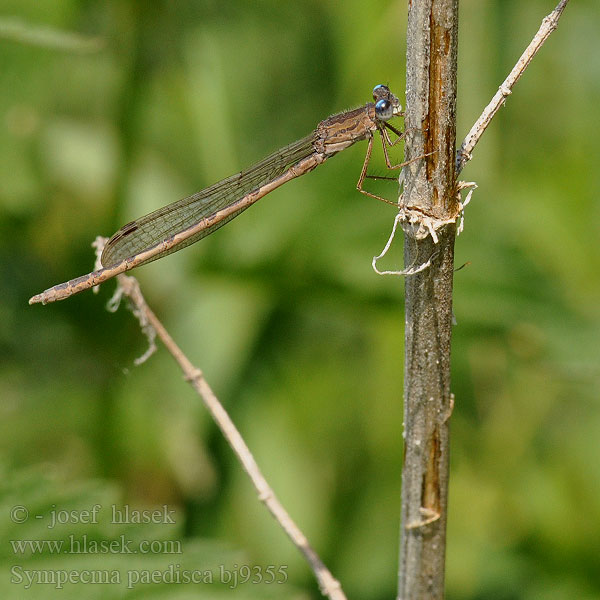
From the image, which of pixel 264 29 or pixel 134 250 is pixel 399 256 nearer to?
pixel 134 250

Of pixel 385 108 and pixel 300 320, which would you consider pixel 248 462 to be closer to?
pixel 385 108

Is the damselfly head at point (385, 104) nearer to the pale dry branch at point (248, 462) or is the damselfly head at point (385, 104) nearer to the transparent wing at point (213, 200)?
the transparent wing at point (213, 200)

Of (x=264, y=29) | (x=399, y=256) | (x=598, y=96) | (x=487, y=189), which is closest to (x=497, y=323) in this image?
(x=399, y=256)

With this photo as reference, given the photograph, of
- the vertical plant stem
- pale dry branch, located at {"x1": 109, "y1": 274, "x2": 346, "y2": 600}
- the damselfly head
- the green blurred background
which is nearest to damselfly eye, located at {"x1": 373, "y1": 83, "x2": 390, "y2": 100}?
the damselfly head

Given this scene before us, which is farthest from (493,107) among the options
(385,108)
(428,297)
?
(385,108)

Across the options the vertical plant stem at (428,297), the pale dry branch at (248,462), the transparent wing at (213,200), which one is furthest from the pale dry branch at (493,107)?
the transparent wing at (213,200)
